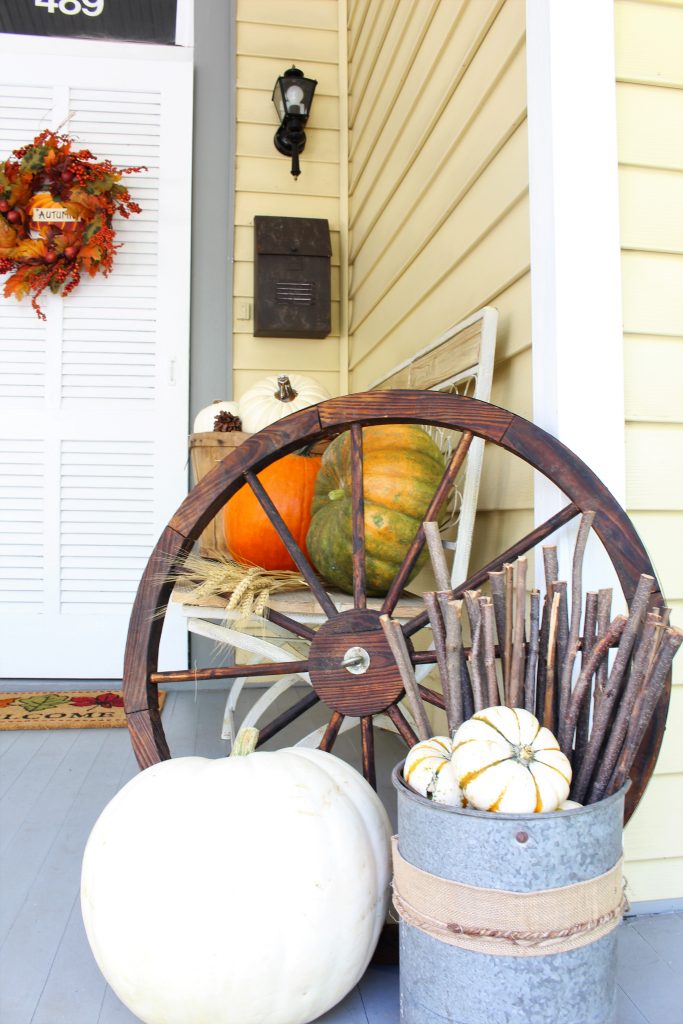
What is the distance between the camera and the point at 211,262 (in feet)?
10.3

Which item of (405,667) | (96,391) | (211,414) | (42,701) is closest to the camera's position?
(405,667)

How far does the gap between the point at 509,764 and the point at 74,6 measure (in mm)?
3449

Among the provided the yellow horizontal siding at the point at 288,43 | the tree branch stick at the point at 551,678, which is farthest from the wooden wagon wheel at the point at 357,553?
the yellow horizontal siding at the point at 288,43

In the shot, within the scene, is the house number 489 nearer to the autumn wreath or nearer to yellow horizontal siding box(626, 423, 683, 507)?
the autumn wreath

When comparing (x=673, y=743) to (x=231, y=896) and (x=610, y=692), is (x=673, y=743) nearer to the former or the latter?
(x=610, y=692)

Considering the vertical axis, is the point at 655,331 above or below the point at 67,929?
above

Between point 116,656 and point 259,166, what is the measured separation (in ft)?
6.63

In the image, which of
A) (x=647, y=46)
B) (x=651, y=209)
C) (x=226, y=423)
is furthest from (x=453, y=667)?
(x=226, y=423)

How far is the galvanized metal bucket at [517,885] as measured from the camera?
83cm

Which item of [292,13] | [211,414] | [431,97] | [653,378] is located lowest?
[653,378]

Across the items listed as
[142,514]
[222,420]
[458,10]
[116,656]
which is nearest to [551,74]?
[458,10]

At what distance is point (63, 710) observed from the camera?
2672 mm

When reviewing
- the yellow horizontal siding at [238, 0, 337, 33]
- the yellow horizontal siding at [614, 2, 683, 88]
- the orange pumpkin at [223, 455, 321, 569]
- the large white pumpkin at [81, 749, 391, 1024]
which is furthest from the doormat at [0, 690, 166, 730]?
the yellow horizontal siding at [238, 0, 337, 33]

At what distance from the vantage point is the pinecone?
2164mm
